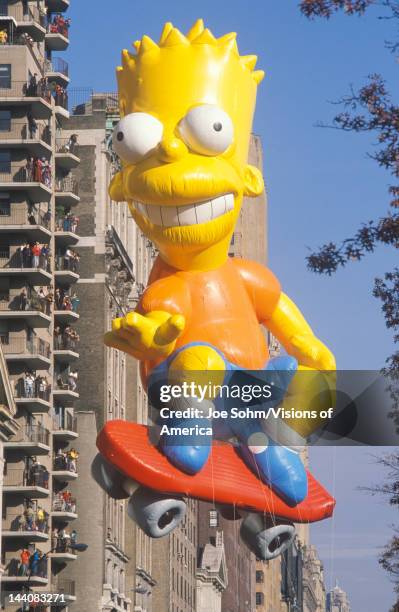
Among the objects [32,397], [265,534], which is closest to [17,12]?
[32,397]

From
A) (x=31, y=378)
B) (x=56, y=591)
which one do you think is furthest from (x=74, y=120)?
(x=56, y=591)

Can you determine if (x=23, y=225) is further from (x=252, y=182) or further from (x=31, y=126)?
(x=252, y=182)

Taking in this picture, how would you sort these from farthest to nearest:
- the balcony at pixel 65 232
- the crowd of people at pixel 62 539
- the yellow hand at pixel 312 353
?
the balcony at pixel 65 232 < the crowd of people at pixel 62 539 < the yellow hand at pixel 312 353

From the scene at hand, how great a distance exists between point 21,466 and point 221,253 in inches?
1310

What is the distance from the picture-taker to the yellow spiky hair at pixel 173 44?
75.4ft

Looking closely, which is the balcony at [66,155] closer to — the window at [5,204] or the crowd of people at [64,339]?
the window at [5,204]

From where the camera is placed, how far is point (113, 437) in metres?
22.0

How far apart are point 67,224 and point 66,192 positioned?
1.14 metres

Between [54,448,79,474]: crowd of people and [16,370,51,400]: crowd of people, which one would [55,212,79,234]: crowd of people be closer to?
[16,370,51,400]: crowd of people

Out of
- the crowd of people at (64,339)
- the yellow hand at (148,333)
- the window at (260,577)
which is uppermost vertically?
the yellow hand at (148,333)

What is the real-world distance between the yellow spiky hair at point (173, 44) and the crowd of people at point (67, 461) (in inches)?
1454

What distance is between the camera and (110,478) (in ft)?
73.2

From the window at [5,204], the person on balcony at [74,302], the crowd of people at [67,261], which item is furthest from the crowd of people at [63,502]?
the window at [5,204]

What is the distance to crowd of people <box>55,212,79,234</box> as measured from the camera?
2386 inches
